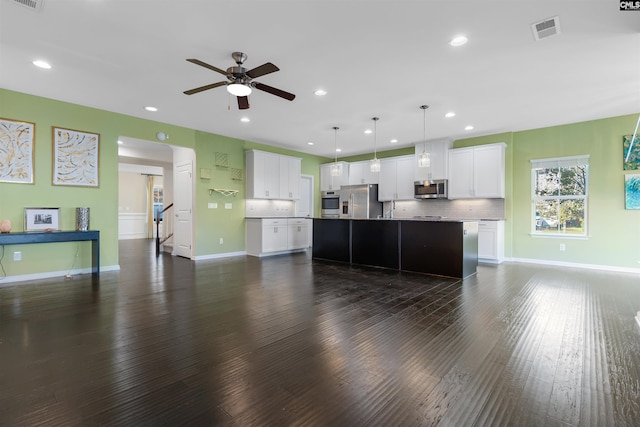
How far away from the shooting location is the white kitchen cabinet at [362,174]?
8359 mm

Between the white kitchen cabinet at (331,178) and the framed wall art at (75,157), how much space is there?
18.9 ft

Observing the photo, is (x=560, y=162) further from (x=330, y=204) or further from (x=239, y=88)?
(x=239, y=88)

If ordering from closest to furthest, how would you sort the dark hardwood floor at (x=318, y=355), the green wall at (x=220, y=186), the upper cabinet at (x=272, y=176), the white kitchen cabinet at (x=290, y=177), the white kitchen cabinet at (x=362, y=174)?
the dark hardwood floor at (x=318, y=355)
the green wall at (x=220, y=186)
the upper cabinet at (x=272, y=176)
the white kitchen cabinet at (x=290, y=177)
the white kitchen cabinet at (x=362, y=174)

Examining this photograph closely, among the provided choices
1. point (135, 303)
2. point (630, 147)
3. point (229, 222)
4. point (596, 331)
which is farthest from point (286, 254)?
point (630, 147)

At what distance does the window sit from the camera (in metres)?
5.74

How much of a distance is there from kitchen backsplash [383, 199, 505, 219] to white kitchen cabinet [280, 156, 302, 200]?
8.58 ft

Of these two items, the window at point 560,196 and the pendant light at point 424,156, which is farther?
the window at point 560,196

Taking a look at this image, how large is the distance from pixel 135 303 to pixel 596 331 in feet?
15.0

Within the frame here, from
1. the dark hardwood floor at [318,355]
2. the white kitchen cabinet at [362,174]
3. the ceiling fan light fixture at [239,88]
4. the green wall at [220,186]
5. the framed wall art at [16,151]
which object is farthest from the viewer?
the white kitchen cabinet at [362,174]

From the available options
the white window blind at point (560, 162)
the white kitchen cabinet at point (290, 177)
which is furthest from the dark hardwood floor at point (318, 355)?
the white kitchen cabinet at point (290, 177)

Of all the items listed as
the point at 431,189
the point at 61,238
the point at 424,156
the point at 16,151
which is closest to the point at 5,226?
the point at 61,238

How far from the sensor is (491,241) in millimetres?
Answer: 6227

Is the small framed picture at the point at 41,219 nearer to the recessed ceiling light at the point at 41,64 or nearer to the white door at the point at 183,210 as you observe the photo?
the recessed ceiling light at the point at 41,64

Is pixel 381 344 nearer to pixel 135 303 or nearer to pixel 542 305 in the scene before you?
pixel 542 305
